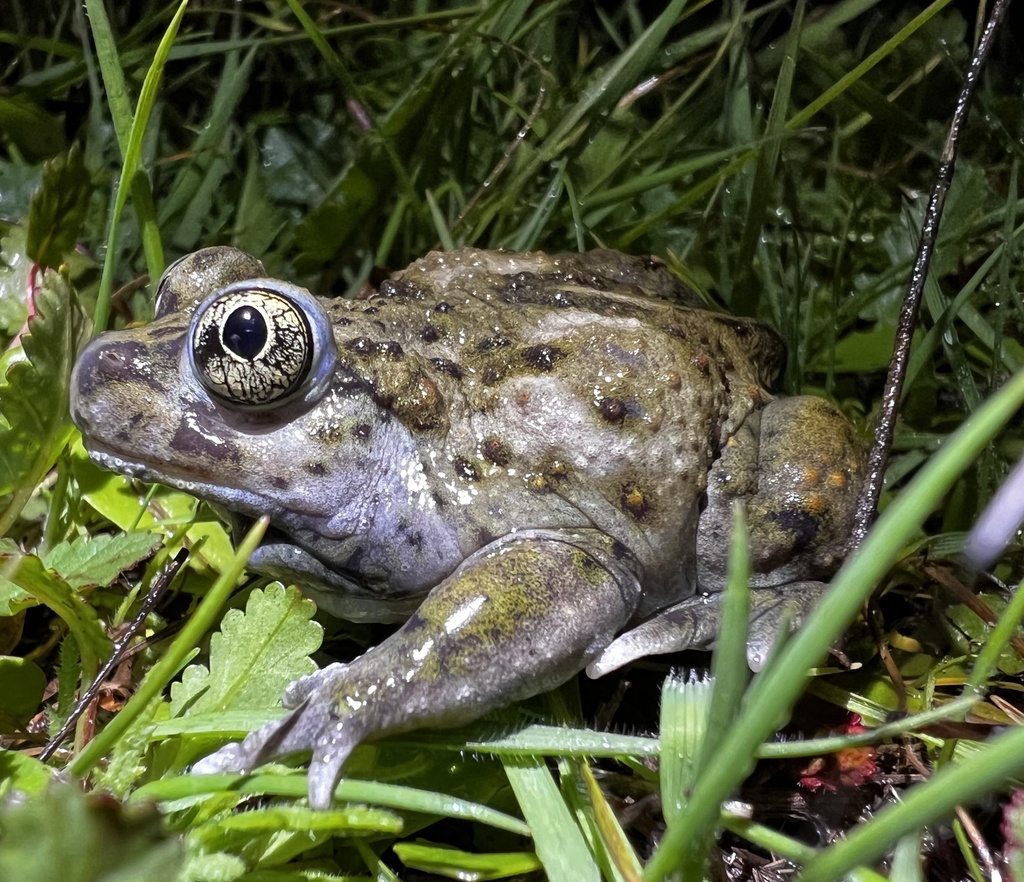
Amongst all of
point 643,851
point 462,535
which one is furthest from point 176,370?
point 643,851

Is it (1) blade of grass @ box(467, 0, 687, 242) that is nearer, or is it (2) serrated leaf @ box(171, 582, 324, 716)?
(2) serrated leaf @ box(171, 582, 324, 716)

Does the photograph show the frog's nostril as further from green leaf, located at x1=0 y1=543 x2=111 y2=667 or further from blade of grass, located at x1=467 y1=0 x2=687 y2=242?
blade of grass, located at x1=467 y1=0 x2=687 y2=242

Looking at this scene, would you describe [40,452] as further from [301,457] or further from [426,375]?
[426,375]

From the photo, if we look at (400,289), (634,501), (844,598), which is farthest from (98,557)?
(844,598)

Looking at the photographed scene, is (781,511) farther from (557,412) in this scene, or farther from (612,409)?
(557,412)

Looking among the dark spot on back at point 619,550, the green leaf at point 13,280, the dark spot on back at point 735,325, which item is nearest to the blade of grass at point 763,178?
the dark spot on back at point 735,325

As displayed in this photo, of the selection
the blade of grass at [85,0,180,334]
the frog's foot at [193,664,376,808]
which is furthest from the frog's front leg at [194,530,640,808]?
the blade of grass at [85,0,180,334]
